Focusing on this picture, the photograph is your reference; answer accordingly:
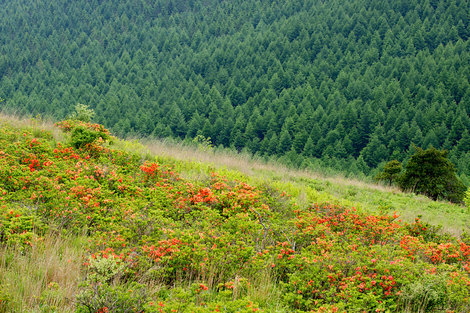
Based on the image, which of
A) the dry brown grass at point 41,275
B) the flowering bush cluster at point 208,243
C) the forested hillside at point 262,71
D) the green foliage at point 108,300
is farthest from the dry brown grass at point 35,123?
the forested hillside at point 262,71

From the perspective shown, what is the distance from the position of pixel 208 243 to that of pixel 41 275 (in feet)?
6.32

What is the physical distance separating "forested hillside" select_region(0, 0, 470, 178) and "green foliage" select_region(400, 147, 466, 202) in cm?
5417

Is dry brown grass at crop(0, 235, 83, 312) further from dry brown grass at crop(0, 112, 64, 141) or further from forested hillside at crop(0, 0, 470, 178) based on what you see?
forested hillside at crop(0, 0, 470, 178)

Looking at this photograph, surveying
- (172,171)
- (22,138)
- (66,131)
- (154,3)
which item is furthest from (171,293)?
(154,3)

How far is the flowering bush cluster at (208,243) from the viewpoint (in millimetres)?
3750

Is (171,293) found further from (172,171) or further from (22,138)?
(22,138)

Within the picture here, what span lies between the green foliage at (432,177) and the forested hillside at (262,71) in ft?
178

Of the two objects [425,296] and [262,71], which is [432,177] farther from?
[262,71]

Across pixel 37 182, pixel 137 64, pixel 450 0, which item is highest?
pixel 450 0

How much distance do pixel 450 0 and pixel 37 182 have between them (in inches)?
6315

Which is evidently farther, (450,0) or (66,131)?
(450,0)

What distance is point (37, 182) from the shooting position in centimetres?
578

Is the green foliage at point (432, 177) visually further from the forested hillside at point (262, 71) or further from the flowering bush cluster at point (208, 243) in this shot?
the forested hillside at point (262, 71)

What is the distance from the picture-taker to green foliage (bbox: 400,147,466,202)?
46.0 ft
